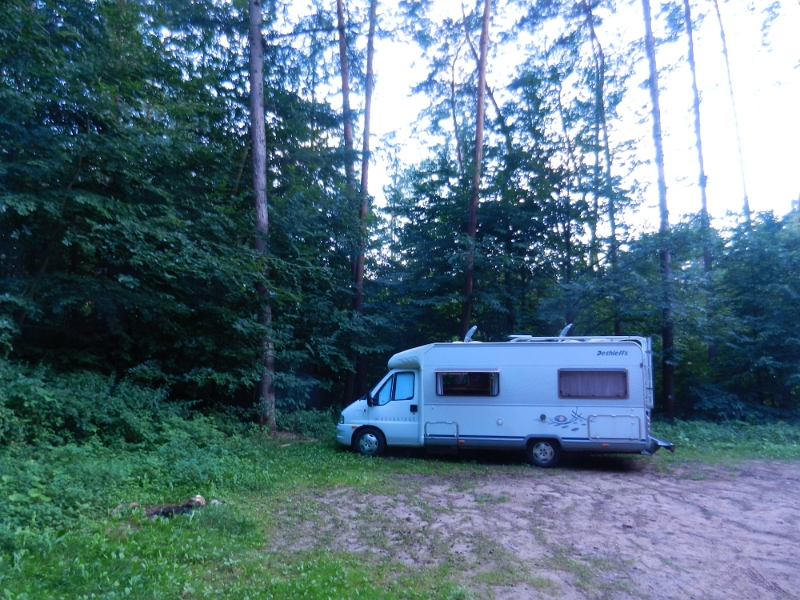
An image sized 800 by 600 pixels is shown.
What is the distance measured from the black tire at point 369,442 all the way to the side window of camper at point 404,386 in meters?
0.90

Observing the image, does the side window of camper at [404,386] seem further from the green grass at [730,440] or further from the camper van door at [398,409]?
the green grass at [730,440]

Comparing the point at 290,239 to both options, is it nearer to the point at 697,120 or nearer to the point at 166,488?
the point at 166,488

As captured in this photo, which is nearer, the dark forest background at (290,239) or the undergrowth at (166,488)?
the undergrowth at (166,488)

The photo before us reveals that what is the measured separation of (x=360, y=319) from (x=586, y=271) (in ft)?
24.7

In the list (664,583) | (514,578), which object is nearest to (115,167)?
(514,578)

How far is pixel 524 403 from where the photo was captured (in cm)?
1200

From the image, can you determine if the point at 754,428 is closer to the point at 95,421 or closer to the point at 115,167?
the point at 95,421

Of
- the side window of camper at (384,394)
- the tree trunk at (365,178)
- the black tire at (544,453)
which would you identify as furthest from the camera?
the tree trunk at (365,178)

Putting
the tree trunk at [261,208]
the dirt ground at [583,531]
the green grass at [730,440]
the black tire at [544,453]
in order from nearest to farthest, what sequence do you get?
the dirt ground at [583,531], the black tire at [544,453], the green grass at [730,440], the tree trunk at [261,208]

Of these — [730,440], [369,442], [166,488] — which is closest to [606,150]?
[730,440]

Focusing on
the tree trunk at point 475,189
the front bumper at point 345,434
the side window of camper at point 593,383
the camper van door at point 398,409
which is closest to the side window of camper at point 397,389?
the camper van door at point 398,409

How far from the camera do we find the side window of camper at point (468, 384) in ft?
40.1

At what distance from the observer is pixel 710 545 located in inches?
266

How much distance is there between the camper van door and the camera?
12664mm
